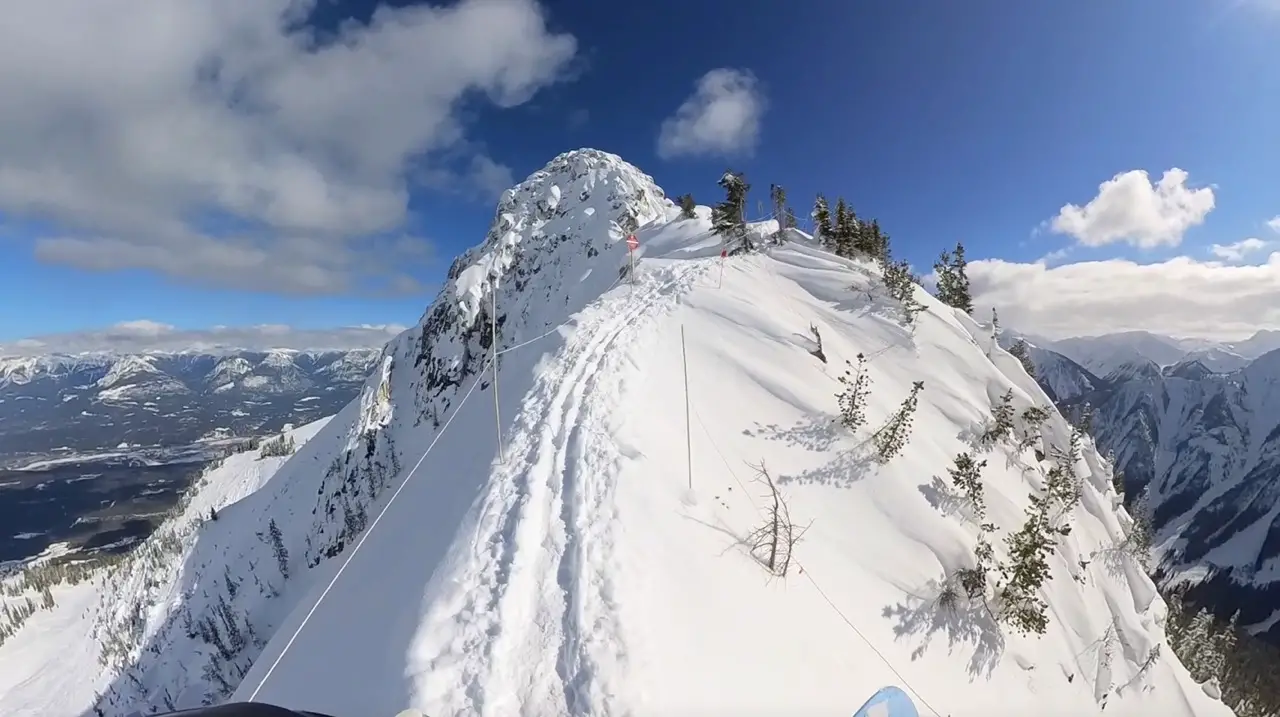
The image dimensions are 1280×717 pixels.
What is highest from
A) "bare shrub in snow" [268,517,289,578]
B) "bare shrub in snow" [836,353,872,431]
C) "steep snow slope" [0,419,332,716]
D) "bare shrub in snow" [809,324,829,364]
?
"bare shrub in snow" [809,324,829,364]

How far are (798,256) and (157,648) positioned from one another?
97.3m

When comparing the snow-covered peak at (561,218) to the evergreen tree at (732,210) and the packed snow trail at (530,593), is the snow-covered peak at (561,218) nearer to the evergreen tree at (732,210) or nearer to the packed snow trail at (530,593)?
the evergreen tree at (732,210)

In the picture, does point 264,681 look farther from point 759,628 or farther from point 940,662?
point 940,662

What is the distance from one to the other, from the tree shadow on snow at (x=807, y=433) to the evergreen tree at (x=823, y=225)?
16.4 metres

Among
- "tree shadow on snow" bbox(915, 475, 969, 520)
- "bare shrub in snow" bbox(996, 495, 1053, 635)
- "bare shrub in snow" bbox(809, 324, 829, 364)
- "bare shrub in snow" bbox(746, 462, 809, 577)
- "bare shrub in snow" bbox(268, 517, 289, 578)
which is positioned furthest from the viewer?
"bare shrub in snow" bbox(268, 517, 289, 578)

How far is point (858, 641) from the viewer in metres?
8.99

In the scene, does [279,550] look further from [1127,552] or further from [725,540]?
[1127,552]

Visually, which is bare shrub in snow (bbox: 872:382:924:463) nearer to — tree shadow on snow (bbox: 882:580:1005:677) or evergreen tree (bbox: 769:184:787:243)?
tree shadow on snow (bbox: 882:580:1005:677)

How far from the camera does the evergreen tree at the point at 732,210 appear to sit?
31.1m

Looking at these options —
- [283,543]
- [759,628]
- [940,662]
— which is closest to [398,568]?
[759,628]

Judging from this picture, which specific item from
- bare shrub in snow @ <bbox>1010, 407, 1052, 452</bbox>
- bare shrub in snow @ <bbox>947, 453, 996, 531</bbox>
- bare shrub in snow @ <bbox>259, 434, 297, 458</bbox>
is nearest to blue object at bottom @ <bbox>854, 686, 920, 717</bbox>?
bare shrub in snow @ <bbox>947, 453, 996, 531</bbox>

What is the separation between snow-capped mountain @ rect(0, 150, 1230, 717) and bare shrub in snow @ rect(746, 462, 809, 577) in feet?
0.32

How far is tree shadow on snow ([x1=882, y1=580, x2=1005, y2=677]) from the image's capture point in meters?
10.0

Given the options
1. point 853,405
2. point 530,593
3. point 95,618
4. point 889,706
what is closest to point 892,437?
point 853,405
